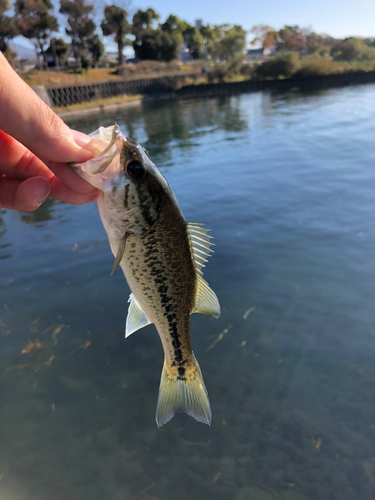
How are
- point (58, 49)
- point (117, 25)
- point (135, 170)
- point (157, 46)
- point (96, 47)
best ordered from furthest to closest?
1. point (157, 46)
2. point (117, 25)
3. point (96, 47)
4. point (58, 49)
5. point (135, 170)

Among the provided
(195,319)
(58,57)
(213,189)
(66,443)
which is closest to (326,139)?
(213,189)

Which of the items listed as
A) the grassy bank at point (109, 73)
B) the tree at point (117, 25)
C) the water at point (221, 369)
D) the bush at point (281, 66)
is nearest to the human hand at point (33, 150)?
the water at point (221, 369)

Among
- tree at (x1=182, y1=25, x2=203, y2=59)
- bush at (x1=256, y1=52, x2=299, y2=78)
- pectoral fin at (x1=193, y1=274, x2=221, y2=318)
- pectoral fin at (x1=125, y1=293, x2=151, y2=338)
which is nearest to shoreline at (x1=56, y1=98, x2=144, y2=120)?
bush at (x1=256, y1=52, x2=299, y2=78)

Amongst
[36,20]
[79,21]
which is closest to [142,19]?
[79,21]

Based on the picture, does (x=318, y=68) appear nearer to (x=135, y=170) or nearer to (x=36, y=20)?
(x=36, y=20)

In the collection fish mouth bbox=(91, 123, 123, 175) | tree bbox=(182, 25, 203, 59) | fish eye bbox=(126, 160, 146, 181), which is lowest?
fish eye bbox=(126, 160, 146, 181)

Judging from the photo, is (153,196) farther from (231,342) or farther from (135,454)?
(231,342)

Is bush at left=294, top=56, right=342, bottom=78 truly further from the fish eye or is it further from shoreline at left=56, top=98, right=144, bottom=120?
the fish eye
